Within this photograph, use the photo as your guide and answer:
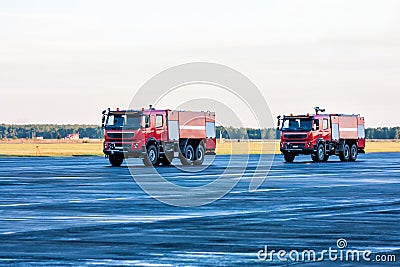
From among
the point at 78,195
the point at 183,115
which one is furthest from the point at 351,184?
the point at 183,115

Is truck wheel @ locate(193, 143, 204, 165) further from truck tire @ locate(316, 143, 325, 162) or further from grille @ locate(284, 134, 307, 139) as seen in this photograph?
truck tire @ locate(316, 143, 325, 162)

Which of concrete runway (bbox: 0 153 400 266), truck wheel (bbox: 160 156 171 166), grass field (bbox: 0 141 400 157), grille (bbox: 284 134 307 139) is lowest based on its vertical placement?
concrete runway (bbox: 0 153 400 266)

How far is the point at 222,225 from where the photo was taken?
65.1 feet

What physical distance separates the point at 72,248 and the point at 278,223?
18.6ft

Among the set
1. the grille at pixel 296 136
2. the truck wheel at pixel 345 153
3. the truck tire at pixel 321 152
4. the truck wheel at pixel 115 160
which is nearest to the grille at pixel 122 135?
the truck wheel at pixel 115 160

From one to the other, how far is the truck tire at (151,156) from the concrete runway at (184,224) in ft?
70.0

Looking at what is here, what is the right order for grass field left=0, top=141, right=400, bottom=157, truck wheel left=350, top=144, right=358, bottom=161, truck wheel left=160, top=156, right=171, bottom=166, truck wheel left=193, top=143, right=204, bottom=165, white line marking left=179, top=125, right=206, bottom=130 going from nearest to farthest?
truck wheel left=160, top=156, right=171, bottom=166, white line marking left=179, top=125, right=206, bottom=130, truck wheel left=193, top=143, right=204, bottom=165, truck wheel left=350, top=144, right=358, bottom=161, grass field left=0, top=141, right=400, bottom=157

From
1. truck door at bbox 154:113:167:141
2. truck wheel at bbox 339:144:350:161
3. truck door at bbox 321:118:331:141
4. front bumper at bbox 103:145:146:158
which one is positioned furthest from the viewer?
truck wheel at bbox 339:144:350:161

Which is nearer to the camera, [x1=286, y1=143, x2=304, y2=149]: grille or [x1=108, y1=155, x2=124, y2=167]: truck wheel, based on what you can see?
[x1=108, y1=155, x2=124, y2=167]: truck wheel

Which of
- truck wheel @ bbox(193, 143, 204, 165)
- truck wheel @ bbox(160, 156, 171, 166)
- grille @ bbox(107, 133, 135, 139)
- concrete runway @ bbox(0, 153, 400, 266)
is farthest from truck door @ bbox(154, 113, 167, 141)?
concrete runway @ bbox(0, 153, 400, 266)

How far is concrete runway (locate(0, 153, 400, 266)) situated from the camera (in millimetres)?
15078

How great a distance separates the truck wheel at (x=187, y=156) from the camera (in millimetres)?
→ 59625

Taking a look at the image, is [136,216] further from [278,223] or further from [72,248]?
[72,248]

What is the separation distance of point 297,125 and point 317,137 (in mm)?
1430
